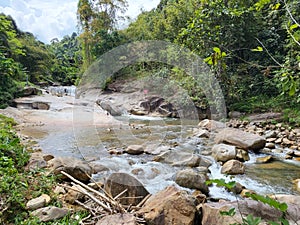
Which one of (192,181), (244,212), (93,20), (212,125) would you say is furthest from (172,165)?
(93,20)

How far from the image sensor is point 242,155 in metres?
4.35

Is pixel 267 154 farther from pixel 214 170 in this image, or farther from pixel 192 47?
pixel 192 47

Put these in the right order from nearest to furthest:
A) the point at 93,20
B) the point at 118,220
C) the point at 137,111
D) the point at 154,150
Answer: the point at 118,220 < the point at 154,150 < the point at 137,111 < the point at 93,20

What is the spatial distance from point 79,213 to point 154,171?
172cm

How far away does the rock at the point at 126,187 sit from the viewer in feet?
7.84

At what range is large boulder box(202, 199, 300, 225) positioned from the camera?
1.66m

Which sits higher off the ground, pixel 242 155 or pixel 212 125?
pixel 212 125

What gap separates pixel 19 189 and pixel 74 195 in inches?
21.4

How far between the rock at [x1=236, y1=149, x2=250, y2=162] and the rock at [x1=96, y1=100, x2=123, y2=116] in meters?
8.23

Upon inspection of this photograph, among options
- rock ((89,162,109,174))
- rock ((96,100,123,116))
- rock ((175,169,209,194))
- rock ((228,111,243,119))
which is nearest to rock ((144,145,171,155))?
rock ((89,162,109,174))

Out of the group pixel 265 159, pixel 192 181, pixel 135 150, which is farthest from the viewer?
pixel 135 150

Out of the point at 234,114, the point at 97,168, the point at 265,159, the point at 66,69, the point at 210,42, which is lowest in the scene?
the point at 97,168

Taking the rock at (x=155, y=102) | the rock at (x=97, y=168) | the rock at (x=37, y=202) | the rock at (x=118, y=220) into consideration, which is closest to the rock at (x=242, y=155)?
the rock at (x=97, y=168)

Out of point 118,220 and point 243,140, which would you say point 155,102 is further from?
point 118,220
